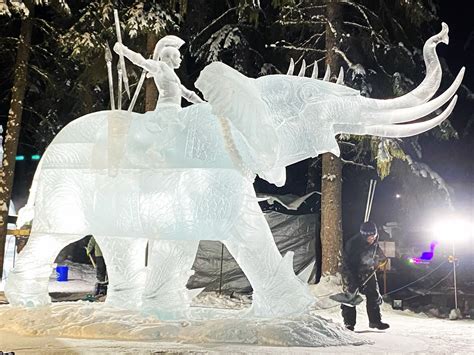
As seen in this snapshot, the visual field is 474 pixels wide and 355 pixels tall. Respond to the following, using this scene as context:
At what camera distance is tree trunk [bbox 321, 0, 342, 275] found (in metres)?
9.34

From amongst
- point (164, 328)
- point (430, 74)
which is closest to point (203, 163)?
point (164, 328)

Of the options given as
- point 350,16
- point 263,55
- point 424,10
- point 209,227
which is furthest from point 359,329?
point 263,55

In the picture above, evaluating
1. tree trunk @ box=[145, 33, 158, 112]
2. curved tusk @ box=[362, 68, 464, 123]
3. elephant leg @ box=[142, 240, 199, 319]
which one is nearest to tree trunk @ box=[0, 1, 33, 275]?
tree trunk @ box=[145, 33, 158, 112]

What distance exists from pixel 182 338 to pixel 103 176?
167 cm

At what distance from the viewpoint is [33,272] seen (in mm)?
5973

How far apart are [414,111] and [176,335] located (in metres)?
2.62

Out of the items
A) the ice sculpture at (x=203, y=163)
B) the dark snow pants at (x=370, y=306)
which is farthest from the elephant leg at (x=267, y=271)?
the dark snow pants at (x=370, y=306)

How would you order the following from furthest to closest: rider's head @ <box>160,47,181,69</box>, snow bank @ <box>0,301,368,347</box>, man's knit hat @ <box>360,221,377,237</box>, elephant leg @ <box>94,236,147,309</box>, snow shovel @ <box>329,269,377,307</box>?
man's knit hat @ <box>360,221,377,237</box> < snow shovel @ <box>329,269,377,307</box> < elephant leg @ <box>94,236,147,309</box> < rider's head @ <box>160,47,181,69</box> < snow bank @ <box>0,301,368,347</box>

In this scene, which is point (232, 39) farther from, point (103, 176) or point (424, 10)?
point (103, 176)

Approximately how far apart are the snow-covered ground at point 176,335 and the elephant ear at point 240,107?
1.41 m

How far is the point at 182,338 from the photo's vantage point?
5.00 meters

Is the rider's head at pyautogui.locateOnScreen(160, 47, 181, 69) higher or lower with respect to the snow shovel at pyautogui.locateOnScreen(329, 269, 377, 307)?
higher

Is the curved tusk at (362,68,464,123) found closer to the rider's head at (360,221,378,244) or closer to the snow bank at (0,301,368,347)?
the snow bank at (0,301,368,347)

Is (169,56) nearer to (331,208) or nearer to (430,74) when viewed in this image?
(430,74)
